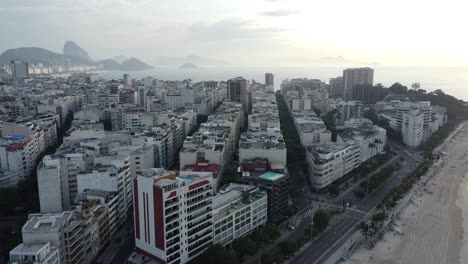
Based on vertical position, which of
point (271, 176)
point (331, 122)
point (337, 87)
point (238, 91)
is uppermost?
point (238, 91)

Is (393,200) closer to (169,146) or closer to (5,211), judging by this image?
(169,146)

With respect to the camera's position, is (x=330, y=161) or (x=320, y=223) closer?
(x=320, y=223)

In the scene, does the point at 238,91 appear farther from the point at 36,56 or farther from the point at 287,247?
the point at 36,56

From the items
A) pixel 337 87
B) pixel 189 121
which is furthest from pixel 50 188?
pixel 337 87

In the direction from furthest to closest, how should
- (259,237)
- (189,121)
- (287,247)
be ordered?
(189,121) < (259,237) < (287,247)

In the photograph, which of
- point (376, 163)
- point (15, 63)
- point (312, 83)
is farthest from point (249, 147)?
point (15, 63)

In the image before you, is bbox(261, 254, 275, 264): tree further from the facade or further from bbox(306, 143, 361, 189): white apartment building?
bbox(306, 143, 361, 189): white apartment building

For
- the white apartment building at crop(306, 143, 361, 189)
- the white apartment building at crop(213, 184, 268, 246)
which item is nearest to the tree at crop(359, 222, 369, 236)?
the white apartment building at crop(213, 184, 268, 246)

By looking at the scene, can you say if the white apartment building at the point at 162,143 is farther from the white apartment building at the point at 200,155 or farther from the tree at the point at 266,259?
the tree at the point at 266,259
